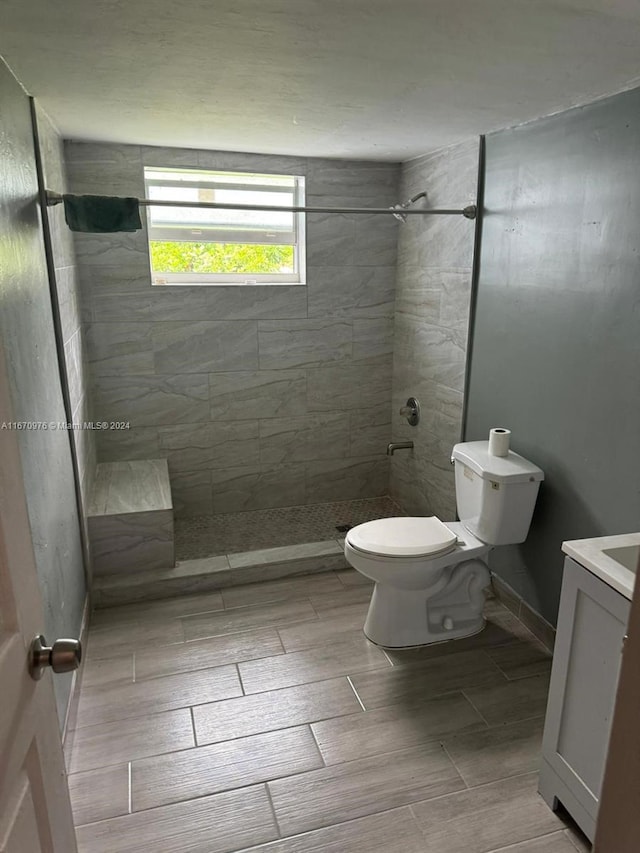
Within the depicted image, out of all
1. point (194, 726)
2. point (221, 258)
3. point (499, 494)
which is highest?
point (221, 258)

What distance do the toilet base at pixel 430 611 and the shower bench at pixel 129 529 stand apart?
109 centimetres

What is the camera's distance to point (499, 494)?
2.38 meters

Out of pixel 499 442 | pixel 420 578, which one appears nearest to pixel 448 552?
pixel 420 578

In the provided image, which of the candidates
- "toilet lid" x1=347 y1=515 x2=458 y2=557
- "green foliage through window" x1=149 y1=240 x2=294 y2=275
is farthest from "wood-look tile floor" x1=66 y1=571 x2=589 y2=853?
"green foliage through window" x1=149 y1=240 x2=294 y2=275

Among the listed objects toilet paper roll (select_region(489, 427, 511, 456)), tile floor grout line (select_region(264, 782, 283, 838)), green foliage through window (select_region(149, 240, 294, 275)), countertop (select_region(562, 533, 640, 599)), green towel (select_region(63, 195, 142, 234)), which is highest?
green towel (select_region(63, 195, 142, 234))

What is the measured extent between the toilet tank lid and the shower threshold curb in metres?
0.99

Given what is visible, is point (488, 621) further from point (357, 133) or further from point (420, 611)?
point (357, 133)

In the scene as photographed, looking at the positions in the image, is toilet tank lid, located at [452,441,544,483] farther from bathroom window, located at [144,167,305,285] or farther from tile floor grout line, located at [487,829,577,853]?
bathroom window, located at [144,167,305,285]

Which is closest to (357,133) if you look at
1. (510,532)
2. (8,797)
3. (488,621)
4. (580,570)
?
(510,532)

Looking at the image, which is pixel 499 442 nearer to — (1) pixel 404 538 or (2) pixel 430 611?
(1) pixel 404 538

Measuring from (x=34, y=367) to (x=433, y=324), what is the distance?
81.1 inches

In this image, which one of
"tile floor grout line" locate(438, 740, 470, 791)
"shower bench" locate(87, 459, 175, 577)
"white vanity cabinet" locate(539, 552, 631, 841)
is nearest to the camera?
"white vanity cabinet" locate(539, 552, 631, 841)

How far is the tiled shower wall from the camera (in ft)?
10.5

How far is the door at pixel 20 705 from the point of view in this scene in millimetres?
797
